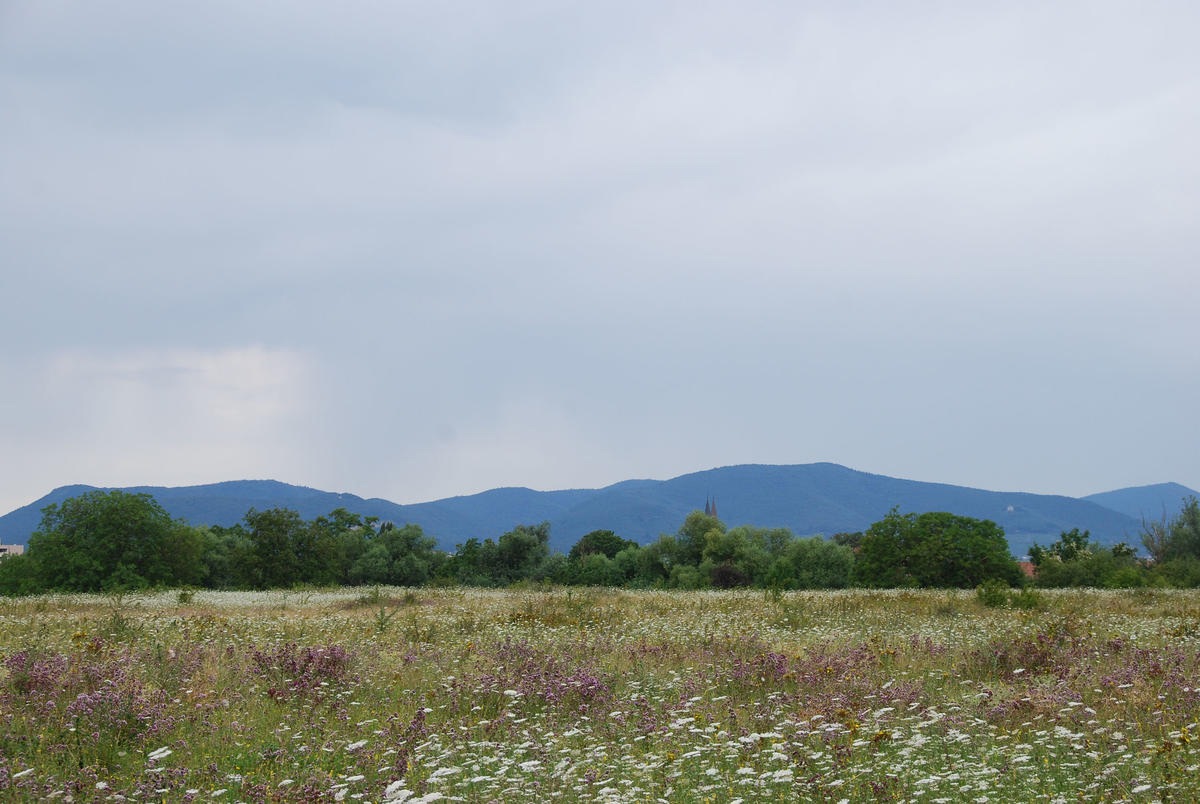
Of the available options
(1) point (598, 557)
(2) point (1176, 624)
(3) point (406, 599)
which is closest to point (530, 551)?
(1) point (598, 557)

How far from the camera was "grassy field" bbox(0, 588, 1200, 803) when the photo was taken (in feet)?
22.0

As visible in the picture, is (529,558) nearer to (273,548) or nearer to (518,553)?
(518,553)

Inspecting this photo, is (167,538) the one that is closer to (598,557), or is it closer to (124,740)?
(598,557)

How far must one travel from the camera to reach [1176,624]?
18328mm

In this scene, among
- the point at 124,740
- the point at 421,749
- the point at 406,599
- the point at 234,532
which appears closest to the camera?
the point at 421,749

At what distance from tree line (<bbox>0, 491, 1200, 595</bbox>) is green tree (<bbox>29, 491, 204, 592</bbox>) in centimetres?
9

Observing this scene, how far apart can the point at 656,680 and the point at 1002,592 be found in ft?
55.3

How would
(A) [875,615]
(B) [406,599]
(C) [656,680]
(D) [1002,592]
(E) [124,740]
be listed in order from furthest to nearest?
(B) [406,599]
(D) [1002,592]
(A) [875,615]
(C) [656,680]
(E) [124,740]

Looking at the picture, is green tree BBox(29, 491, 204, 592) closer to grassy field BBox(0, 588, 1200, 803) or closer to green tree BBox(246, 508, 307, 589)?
green tree BBox(246, 508, 307, 589)

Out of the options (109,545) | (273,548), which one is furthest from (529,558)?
(109,545)

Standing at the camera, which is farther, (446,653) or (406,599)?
(406,599)

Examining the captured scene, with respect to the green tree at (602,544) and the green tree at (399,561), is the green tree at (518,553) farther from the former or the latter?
the green tree at (602,544)

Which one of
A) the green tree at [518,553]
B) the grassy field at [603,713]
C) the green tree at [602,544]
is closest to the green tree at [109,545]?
the green tree at [518,553]

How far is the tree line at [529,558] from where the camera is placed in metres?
43.9
